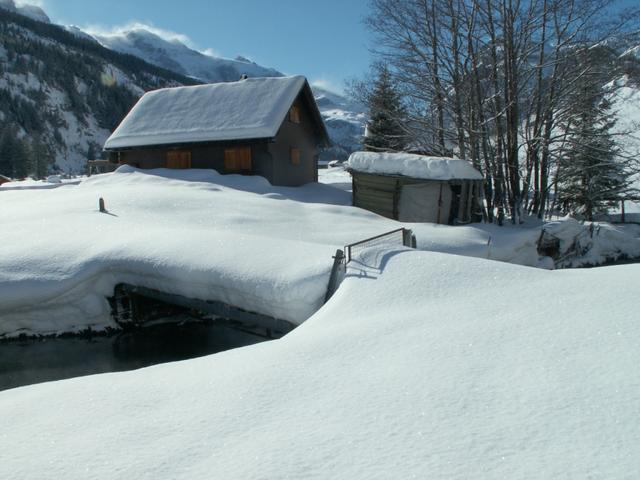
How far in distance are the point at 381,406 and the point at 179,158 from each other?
885 inches

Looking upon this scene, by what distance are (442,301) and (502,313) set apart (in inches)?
38.0

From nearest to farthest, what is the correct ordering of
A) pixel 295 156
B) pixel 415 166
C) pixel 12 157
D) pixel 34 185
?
1. pixel 415 166
2. pixel 295 156
3. pixel 34 185
4. pixel 12 157

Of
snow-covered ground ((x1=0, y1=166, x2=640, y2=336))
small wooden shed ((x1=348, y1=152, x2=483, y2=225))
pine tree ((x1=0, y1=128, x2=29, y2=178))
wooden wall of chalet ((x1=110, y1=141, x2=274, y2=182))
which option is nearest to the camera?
snow-covered ground ((x1=0, y1=166, x2=640, y2=336))

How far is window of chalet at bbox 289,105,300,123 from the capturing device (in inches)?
947

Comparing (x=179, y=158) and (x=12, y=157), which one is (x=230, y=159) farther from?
(x=12, y=157)

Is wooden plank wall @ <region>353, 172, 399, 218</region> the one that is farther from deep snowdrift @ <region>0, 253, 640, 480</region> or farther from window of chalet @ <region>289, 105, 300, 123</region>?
deep snowdrift @ <region>0, 253, 640, 480</region>

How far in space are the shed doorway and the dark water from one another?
9.85m

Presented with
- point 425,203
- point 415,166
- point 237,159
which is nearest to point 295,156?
point 237,159

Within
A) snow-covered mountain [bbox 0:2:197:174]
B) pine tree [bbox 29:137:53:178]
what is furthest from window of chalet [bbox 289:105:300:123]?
snow-covered mountain [bbox 0:2:197:174]

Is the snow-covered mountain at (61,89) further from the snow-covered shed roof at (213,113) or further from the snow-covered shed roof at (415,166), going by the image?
the snow-covered shed roof at (415,166)

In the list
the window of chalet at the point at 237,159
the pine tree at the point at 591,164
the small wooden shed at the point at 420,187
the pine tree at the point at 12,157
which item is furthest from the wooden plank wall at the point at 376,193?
the pine tree at the point at 12,157

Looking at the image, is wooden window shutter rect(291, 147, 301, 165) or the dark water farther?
wooden window shutter rect(291, 147, 301, 165)

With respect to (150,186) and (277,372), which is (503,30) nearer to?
(150,186)

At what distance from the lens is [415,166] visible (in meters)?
17.6
